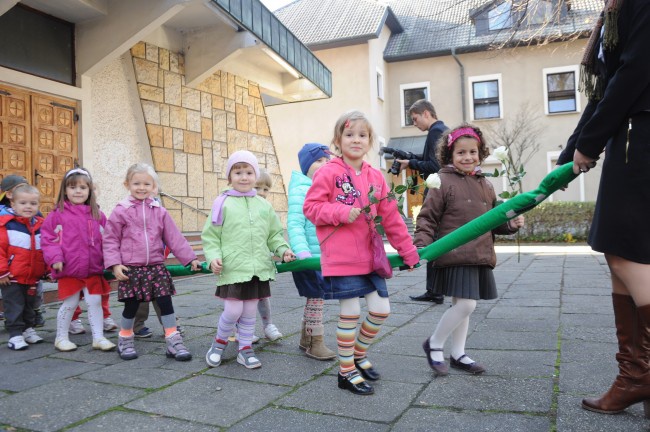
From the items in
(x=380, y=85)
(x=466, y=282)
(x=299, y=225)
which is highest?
(x=380, y=85)

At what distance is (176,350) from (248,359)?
54 centimetres

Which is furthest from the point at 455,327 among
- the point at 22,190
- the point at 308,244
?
the point at 22,190

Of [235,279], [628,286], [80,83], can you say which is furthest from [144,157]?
[628,286]

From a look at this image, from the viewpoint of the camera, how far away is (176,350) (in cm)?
351

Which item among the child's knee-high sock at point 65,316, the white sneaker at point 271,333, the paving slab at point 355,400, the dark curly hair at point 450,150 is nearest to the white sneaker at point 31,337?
the child's knee-high sock at point 65,316

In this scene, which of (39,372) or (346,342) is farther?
(39,372)

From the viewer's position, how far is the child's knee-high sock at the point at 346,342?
281cm

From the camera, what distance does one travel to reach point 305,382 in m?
2.97

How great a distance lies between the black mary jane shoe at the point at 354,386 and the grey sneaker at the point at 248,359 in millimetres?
649

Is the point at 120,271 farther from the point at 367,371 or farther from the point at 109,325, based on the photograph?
the point at 367,371

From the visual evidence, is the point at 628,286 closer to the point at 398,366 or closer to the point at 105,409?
the point at 398,366

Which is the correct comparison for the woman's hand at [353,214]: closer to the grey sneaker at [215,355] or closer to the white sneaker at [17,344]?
the grey sneaker at [215,355]

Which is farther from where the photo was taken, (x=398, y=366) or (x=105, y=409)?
→ (x=398, y=366)

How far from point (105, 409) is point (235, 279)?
1.03 metres
